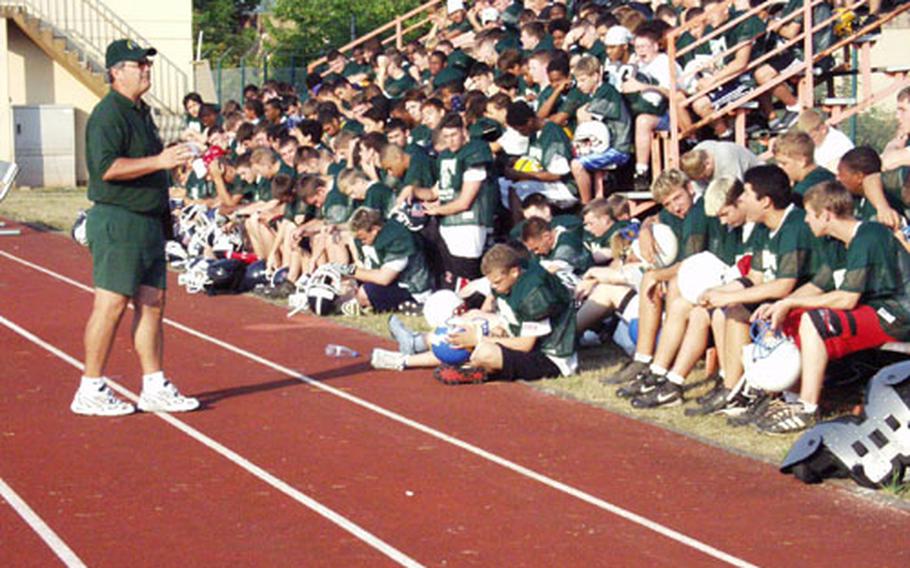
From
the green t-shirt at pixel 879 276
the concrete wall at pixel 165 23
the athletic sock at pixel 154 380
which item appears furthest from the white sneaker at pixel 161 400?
the concrete wall at pixel 165 23

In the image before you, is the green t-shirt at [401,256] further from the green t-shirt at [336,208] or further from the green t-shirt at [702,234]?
the green t-shirt at [702,234]

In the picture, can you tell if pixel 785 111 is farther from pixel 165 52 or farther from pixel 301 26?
pixel 301 26

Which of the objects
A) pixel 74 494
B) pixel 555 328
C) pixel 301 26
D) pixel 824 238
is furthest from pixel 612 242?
pixel 301 26

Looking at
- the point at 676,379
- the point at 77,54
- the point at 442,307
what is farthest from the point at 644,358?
the point at 77,54

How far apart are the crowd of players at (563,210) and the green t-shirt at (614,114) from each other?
2 centimetres

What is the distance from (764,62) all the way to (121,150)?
7.24 metres

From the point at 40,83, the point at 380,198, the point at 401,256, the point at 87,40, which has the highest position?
the point at 87,40

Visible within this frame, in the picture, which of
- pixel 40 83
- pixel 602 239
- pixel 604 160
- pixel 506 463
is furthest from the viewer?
pixel 40 83

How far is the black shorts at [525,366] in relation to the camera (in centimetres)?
1094

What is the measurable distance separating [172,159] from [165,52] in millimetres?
25726

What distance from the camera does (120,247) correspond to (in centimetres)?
955

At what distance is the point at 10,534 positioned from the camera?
7.29 m

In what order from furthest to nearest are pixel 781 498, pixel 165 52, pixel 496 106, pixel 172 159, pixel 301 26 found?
pixel 301 26 → pixel 165 52 → pixel 496 106 → pixel 172 159 → pixel 781 498

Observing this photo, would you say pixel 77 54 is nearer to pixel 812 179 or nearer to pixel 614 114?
pixel 614 114
